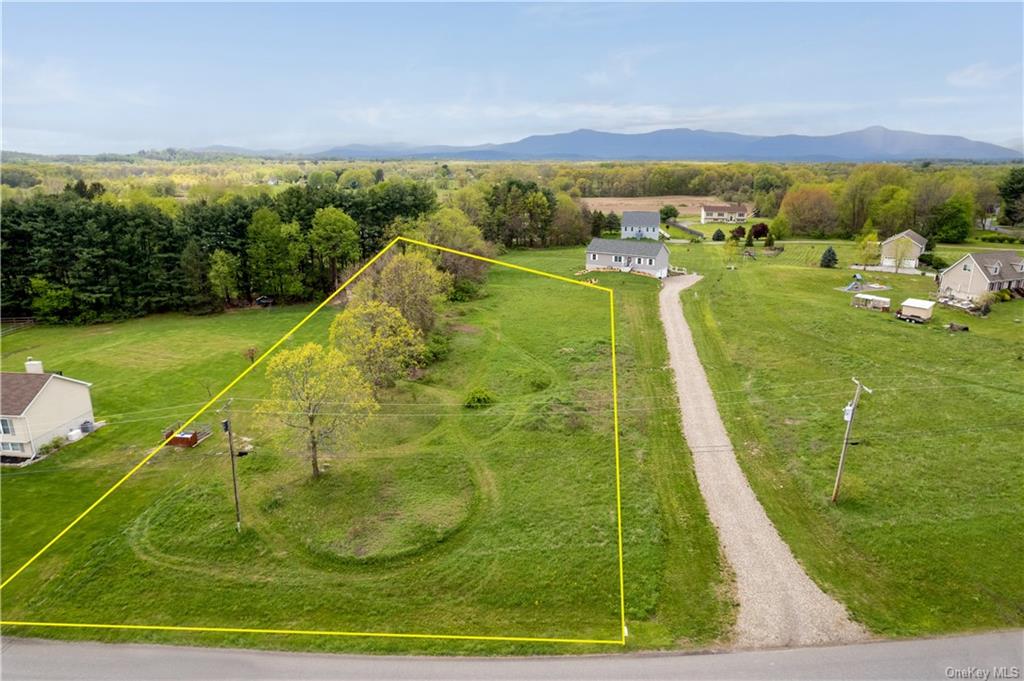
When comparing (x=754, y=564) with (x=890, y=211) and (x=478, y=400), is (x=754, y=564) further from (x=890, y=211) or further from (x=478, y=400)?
(x=890, y=211)

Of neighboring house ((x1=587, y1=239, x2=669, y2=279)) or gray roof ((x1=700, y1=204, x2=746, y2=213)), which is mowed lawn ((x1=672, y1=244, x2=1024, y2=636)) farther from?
gray roof ((x1=700, y1=204, x2=746, y2=213))

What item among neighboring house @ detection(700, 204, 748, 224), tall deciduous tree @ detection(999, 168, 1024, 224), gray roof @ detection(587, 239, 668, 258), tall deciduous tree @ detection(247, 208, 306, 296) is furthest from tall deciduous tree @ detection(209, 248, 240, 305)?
tall deciduous tree @ detection(999, 168, 1024, 224)

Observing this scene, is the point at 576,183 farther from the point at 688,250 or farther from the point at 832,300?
the point at 832,300

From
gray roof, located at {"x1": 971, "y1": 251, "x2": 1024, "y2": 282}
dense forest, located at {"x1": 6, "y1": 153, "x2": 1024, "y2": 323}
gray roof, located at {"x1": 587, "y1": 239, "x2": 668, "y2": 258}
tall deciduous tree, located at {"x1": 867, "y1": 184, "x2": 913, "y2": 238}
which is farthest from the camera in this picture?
tall deciduous tree, located at {"x1": 867, "y1": 184, "x2": 913, "y2": 238}

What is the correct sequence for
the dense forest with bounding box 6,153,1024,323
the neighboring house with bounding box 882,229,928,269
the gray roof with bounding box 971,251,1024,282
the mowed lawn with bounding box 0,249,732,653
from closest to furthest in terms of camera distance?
the mowed lawn with bounding box 0,249,732,653
the gray roof with bounding box 971,251,1024,282
the dense forest with bounding box 6,153,1024,323
the neighboring house with bounding box 882,229,928,269

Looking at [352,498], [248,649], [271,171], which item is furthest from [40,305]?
[271,171]
